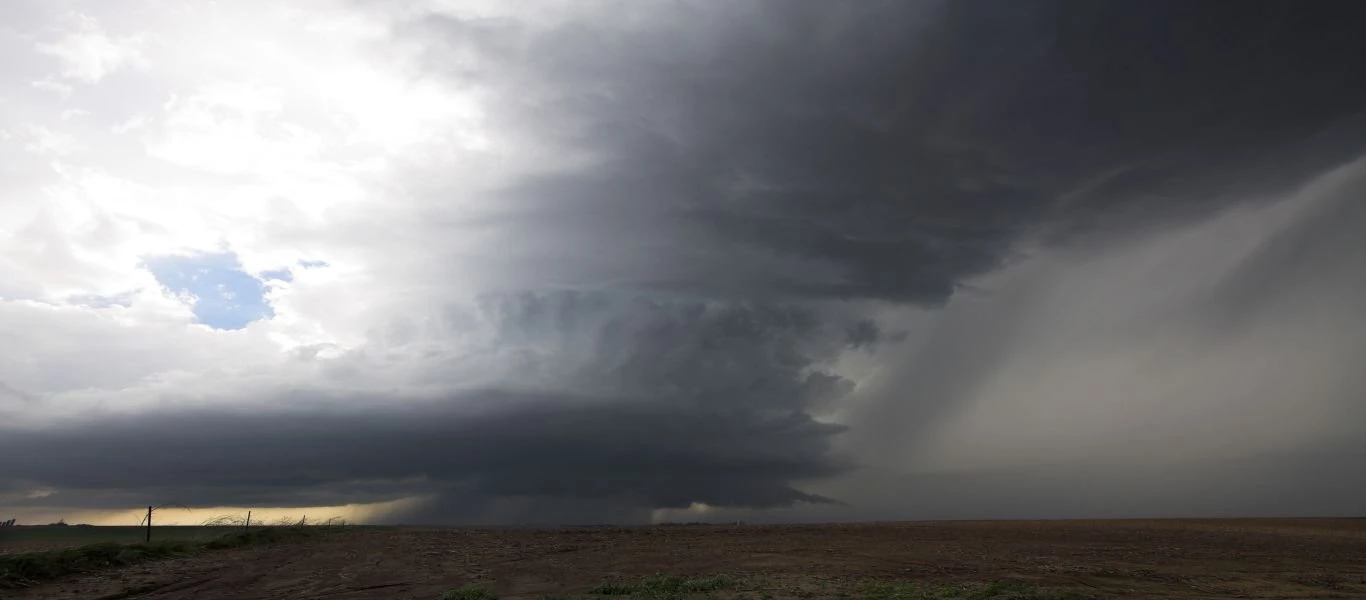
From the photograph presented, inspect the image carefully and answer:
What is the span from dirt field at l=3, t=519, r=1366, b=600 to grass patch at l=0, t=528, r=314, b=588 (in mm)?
1178

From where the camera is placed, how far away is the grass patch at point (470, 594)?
107 ft

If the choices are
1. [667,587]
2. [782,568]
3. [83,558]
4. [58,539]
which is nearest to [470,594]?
[667,587]

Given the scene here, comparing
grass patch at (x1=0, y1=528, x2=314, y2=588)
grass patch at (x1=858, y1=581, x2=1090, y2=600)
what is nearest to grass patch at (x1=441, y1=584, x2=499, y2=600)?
grass patch at (x1=858, y1=581, x2=1090, y2=600)

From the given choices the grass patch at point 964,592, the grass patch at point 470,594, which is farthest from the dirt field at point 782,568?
the grass patch at point 470,594

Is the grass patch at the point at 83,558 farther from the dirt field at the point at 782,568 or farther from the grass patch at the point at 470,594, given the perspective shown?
the grass patch at the point at 470,594

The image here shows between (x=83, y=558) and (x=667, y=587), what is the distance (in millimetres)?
33596

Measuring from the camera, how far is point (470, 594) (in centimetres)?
3328

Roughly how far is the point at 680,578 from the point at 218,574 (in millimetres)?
27039

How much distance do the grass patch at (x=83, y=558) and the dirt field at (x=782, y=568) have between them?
46.4 inches

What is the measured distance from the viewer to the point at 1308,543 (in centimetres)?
6006

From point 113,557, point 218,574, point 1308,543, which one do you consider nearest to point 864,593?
point 218,574

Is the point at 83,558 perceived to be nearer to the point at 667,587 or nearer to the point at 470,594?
the point at 470,594

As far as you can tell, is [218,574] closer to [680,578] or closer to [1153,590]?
[680,578]

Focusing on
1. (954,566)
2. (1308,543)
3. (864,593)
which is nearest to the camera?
(864,593)
